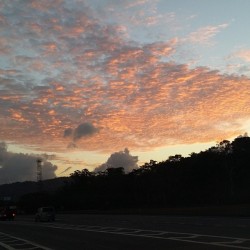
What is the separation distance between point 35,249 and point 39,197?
412ft

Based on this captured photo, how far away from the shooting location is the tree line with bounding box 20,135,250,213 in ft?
381

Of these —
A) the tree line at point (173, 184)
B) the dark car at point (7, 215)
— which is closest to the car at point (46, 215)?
the dark car at point (7, 215)

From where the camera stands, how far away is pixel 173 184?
406 ft

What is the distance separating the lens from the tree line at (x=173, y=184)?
116 m

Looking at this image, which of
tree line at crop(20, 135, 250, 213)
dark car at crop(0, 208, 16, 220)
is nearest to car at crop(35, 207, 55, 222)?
dark car at crop(0, 208, 16, 220)

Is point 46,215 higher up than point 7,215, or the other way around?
point 7,215

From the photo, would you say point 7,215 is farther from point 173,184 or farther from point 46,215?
point 173,184

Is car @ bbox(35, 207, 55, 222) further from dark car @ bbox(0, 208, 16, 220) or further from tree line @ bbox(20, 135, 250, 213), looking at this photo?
tree line @ bbox(20, 135, 250, 213)

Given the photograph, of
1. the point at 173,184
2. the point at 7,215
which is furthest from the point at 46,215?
the point at 173,184

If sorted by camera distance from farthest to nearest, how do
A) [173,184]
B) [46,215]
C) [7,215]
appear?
[173,184]
[7,215]
[46,215]

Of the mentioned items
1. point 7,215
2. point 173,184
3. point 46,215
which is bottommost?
point 46,215

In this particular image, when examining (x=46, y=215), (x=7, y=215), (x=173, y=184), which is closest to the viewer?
(x=46, y=215)

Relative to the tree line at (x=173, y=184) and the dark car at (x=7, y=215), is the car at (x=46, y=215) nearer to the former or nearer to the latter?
the dark car at (x=7, y=215)

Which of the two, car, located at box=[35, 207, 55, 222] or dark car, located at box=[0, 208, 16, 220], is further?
dark car, located at box=[0, 208, 16, 220]
